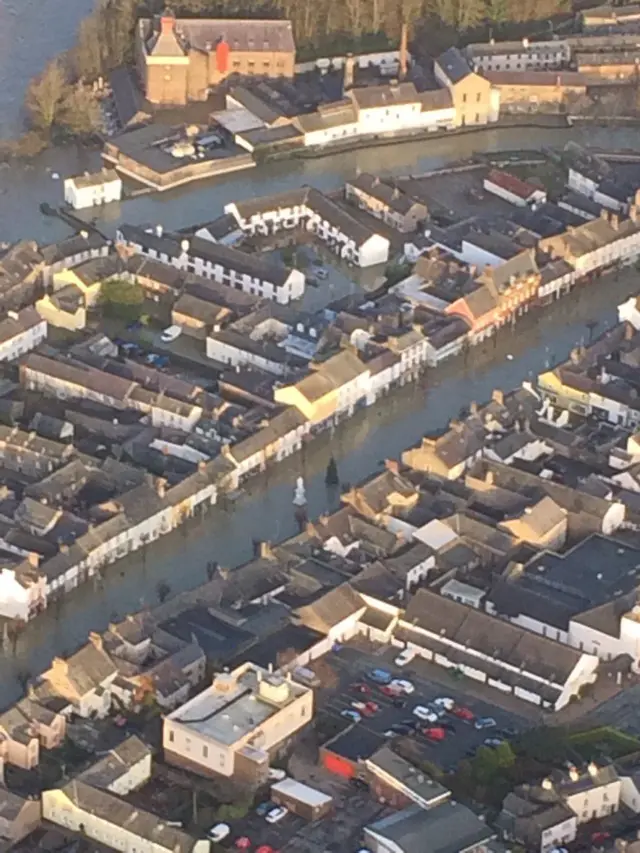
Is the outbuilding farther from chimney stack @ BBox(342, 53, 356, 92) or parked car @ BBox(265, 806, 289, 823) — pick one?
chimney stack @ BBox(342, 53, 356, 92)

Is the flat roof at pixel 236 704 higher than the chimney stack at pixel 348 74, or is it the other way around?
the chimney stack at pixel 348 74

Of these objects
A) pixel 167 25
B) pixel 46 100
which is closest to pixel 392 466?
pixel 46 100

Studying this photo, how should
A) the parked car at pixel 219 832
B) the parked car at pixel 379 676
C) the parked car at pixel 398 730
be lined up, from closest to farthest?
the parked car at pixel 219 832
the parked car at pixel 398 730
the parked car at pixel 379 676

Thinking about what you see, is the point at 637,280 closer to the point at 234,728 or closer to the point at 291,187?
the point at 291,187

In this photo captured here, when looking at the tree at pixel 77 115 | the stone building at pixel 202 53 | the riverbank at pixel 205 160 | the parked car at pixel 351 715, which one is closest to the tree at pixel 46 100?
the tree at pixel 77 115

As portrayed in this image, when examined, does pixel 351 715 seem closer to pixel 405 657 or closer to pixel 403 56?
pixel 405 657

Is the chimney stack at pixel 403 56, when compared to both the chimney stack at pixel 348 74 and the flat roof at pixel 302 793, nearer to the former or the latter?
the chimney stack at pixel 348 74

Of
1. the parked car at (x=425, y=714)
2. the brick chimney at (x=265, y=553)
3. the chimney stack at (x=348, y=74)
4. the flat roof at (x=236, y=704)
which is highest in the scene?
the chimney stack at (x=348, y=74)
